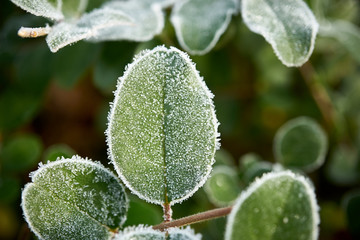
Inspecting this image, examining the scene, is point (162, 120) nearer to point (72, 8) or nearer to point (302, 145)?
point (72, 8)

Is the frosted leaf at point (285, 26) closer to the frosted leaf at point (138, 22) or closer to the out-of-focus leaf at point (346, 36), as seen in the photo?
the frosted leaf at point (138, 22)

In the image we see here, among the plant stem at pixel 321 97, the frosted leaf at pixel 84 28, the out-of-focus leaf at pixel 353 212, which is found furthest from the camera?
the plant stem at pixel 321 97

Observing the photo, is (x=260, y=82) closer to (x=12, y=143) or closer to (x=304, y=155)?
(x=304, y=155)

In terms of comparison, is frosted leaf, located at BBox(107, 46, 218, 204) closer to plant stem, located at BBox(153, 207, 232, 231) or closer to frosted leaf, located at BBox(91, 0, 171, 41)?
plant stem, located at BBox(153, 207, 232, 231)

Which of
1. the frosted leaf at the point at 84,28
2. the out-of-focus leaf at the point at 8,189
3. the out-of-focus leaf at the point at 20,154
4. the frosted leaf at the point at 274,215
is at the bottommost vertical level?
the frosted leaf at the point at 274,215

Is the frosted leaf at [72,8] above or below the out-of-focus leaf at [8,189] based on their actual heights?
above

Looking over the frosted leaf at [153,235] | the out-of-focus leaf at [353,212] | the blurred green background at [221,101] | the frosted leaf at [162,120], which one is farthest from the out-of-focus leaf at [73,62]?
the out-of-focus leaf at [353,212]

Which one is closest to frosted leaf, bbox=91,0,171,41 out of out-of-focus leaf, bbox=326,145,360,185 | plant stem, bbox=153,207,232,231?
plant stem, bbox=153,207,232,231

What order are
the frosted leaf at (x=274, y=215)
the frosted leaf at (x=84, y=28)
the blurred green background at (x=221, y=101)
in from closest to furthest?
the frosted leaf at (x=274, y=215) < the frosted leaf at (x=84, y=28) < the blurred green background at (x=221, y=101)
